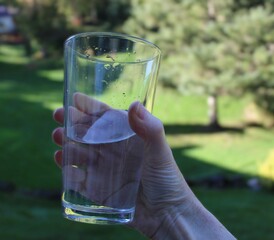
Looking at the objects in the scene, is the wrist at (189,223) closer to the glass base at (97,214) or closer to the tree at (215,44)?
the glass base at (97,214)

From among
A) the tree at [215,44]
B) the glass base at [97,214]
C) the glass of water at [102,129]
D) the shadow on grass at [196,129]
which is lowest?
the shadow on grass at [196,129]

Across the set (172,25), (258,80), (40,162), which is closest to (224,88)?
(258,80)

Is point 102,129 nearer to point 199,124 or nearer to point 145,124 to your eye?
point 145,124

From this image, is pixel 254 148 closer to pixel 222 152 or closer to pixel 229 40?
pixel 222 152

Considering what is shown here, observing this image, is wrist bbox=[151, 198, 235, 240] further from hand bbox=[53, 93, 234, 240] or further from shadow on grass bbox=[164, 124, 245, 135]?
shadow on grass bbox=[164, 124, 245, 135]

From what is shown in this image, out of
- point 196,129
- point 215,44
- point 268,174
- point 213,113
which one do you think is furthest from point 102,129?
point 196,129

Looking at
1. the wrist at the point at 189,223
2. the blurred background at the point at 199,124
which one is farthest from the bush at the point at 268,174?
the wrist at the point at 189,223
